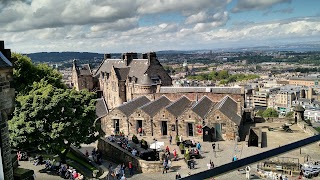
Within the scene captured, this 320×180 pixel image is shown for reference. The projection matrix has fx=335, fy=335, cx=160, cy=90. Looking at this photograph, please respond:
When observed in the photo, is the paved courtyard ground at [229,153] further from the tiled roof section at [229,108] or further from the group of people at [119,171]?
the tiled roof section at [229,108]

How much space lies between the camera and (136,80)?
51.5 meters

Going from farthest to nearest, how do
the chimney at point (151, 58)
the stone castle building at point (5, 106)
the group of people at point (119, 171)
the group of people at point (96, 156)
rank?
the chimney at point (151, 58) < the group of people at point (96, 156) < the group of people at point (119, 171) < the stone castle building at point (5, 106)

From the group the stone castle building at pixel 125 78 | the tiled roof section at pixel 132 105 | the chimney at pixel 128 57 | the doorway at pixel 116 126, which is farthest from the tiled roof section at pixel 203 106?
the chimney at pixel 128 57

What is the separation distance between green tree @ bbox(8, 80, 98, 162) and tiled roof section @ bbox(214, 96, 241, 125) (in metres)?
15.5

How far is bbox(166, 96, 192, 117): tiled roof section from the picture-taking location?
38594 mm

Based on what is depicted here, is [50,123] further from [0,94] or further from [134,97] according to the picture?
[134,97]

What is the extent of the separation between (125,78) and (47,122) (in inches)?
1172

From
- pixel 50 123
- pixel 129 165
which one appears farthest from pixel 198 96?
pixel 50 123

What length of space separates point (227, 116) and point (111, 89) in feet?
87.5

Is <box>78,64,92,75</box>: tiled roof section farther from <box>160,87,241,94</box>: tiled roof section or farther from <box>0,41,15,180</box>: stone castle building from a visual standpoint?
<box>0,41,15,180</box>: stone castle building

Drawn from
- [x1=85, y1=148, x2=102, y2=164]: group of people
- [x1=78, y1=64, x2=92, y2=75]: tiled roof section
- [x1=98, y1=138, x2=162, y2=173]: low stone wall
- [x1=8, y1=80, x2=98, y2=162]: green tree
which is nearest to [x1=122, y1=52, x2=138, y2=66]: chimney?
[x1=78, y1=64, x2=92, y2=75]: tiled roof section

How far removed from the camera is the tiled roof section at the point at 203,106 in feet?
122

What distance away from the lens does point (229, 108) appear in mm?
37594

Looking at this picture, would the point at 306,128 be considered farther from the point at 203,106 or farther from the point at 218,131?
the point at 203,106
